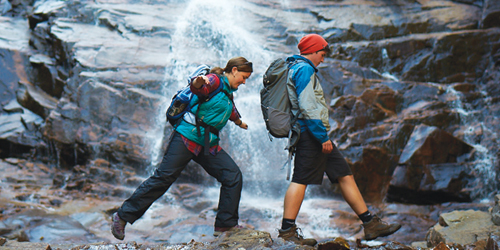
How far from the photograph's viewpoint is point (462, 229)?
16.0ft

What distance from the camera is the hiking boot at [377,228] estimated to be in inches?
162

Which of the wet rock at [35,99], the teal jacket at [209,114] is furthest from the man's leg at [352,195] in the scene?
the wet rock at [35,99]

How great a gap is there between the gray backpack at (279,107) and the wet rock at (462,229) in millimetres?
2088

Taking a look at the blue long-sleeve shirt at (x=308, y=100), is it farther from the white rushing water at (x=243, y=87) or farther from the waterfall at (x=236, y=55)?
the waterfall at (x=236, y=55)

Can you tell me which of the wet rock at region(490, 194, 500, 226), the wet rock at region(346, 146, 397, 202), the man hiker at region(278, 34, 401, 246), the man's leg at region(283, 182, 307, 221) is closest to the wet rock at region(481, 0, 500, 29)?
the wet rock at region(346, 146, 397, 202)

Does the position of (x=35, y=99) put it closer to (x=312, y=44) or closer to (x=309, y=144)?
(x=312, y=44)

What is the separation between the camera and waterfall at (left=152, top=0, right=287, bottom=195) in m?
9.52

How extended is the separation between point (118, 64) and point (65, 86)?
1478 mm

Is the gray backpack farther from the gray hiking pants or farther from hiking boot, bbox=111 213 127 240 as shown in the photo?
hiking boot, bbox=111 213 127 240

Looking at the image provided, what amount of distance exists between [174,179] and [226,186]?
48cm

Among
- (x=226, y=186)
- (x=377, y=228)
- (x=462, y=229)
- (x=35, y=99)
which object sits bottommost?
(x=35, y=99)

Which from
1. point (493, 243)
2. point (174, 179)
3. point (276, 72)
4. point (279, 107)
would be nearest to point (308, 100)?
point (279, 107)

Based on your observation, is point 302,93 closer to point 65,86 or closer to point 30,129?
point 65,86

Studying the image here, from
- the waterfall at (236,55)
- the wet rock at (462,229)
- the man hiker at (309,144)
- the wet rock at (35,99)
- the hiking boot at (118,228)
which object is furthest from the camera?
the wet rock at (35,99)
